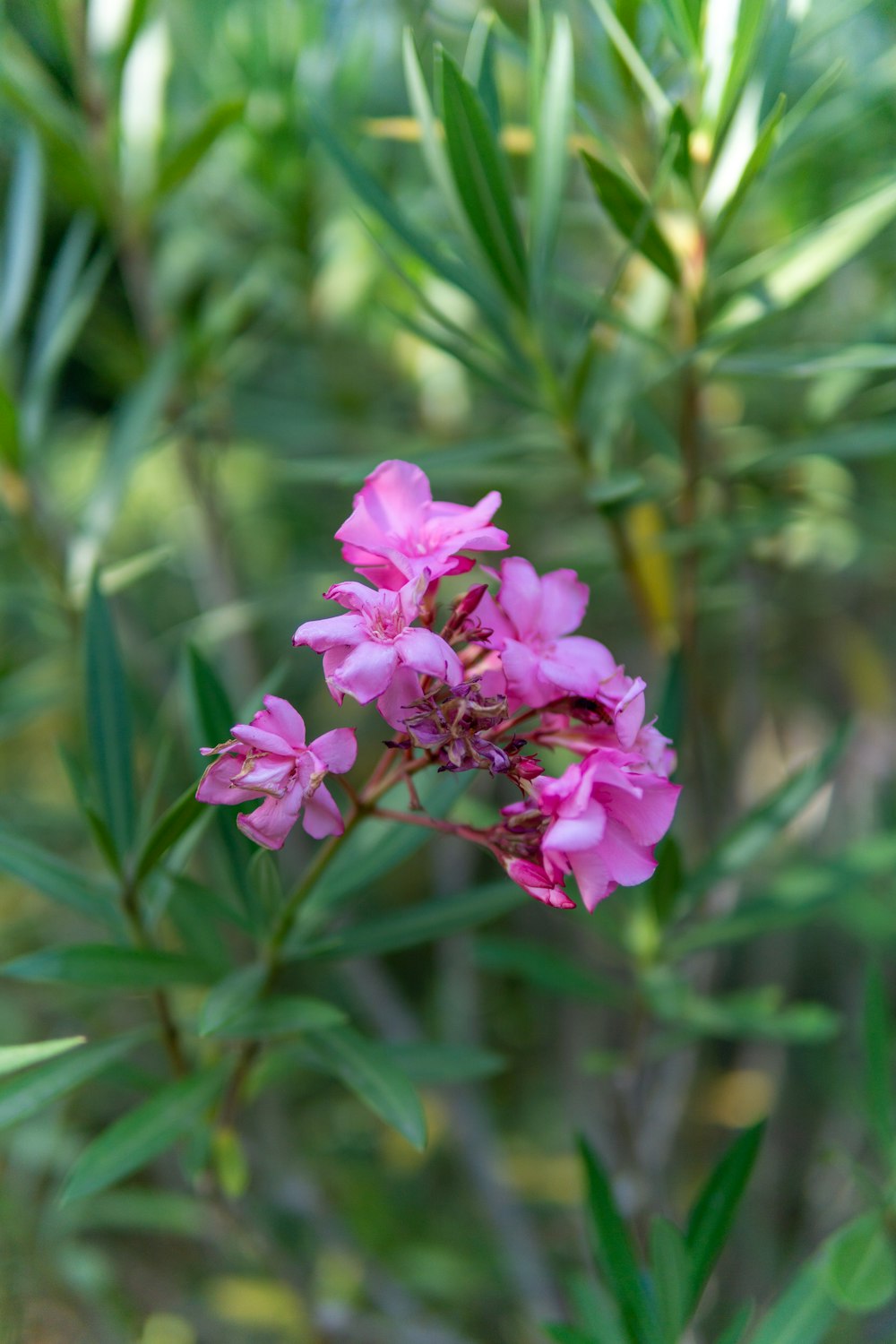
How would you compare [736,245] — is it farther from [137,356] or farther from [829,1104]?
[829,1104]

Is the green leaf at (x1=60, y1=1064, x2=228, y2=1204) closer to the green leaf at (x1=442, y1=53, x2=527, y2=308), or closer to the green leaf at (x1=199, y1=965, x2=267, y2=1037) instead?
the green leaf at (x1=199, y1=965, x2=267, y2=1037)

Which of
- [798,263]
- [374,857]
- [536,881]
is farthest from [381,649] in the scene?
[798,263]

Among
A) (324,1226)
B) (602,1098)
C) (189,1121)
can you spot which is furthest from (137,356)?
(602,1098)

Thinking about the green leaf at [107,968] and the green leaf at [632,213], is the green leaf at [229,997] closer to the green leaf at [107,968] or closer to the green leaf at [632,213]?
the green leaf at [107,968]

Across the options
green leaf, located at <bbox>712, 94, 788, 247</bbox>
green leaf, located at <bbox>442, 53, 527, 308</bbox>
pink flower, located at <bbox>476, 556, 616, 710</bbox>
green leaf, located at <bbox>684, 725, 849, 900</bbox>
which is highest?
green leaf, located at <bbox>442, 53, 527, 308</bbox>

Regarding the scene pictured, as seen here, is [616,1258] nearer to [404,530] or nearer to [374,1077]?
[374,1077]

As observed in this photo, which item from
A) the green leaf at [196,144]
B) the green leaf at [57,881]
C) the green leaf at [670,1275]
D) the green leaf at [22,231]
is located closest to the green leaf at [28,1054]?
the green leaf at [57,881]

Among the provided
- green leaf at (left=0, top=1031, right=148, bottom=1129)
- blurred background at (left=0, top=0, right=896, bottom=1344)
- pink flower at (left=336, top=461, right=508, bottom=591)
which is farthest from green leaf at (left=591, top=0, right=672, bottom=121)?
green leaf at (left=0, top=1031, right=148, bottom=1129)
